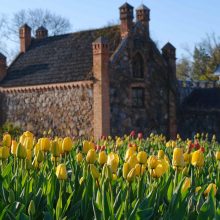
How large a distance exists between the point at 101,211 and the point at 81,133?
848 inches

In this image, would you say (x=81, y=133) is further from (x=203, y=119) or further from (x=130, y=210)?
(x=130, y=210)

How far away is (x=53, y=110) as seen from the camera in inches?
1022

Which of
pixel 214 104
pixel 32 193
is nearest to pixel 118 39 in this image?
pixel 214 104

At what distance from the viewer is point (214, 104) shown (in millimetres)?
26938

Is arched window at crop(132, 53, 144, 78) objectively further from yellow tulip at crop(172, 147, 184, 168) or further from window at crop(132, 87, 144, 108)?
yellow tulip at crop(172, 147, 184, 168)

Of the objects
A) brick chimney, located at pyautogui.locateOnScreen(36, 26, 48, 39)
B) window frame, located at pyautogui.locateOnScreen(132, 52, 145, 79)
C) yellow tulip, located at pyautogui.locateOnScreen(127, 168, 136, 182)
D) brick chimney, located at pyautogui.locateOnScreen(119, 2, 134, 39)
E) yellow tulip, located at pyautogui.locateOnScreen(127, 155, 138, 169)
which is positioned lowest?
yellow tulip, located at pyautogui.locateOnScreen(127, 168, 136, 182)

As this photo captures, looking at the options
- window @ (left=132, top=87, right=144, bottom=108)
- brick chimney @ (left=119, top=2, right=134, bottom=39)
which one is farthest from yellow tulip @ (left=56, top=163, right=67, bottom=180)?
window @ (left=132, top=87, right=144, bottom=108)

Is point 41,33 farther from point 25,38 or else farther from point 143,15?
point 143,15

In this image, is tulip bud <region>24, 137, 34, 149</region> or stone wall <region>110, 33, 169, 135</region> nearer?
tulip bud <region>24, 137, 34, 149</region>

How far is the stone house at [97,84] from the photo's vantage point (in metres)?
23.7

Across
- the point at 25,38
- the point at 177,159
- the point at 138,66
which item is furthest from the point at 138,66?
the point at 177,159

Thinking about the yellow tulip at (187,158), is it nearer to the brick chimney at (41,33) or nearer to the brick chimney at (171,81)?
the brick chimney at (171,81)

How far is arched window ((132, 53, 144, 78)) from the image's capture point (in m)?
25.9

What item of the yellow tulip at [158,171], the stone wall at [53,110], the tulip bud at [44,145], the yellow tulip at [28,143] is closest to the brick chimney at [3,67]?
the stone wall at [53,110]
